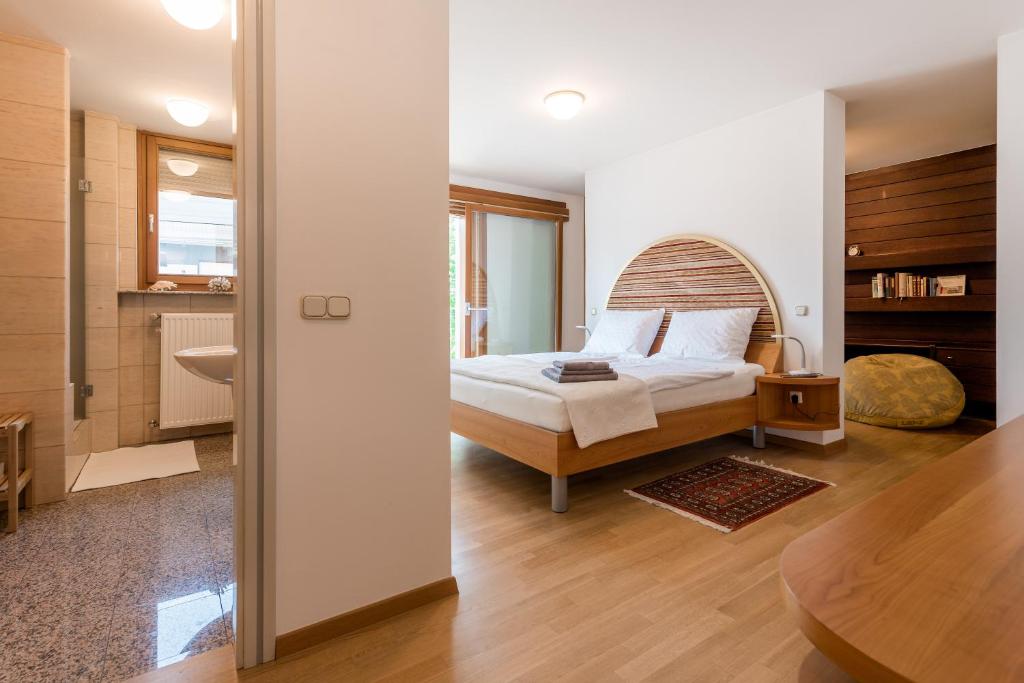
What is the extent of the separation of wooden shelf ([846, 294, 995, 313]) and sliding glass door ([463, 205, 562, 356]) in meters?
3.22

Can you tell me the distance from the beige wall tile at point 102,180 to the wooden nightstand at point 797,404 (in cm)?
472

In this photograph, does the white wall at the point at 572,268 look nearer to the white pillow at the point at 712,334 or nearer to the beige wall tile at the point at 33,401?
the white pillow at the point at 712,334

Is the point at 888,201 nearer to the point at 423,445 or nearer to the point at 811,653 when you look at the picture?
the point at 811,653

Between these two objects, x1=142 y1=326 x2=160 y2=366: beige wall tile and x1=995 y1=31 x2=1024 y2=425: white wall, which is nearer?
x1=995 y1=31 x2=1024 y2=425: white wall

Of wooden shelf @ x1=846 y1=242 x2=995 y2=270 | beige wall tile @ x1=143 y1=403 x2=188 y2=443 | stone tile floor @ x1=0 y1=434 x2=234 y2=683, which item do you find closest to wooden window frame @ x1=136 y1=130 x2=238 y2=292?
beige wall tile @ x1=143 y1=403 x2=188 y2=443

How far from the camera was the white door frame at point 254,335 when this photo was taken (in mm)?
1367

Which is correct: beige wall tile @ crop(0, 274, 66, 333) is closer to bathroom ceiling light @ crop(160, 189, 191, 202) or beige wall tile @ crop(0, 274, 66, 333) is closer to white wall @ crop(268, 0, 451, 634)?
bathroom ceiling light @ crop(160, 189, 191, 202)

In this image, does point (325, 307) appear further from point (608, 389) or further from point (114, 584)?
point (608, 389)

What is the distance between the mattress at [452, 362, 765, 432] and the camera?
8.11 feet

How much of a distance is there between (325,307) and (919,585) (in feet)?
4.65

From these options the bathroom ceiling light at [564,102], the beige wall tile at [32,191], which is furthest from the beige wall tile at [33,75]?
the bathroom ceiling light at [564,102]

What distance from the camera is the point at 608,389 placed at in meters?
2.60

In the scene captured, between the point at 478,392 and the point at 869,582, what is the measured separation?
249cm

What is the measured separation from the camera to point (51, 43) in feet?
8.80
